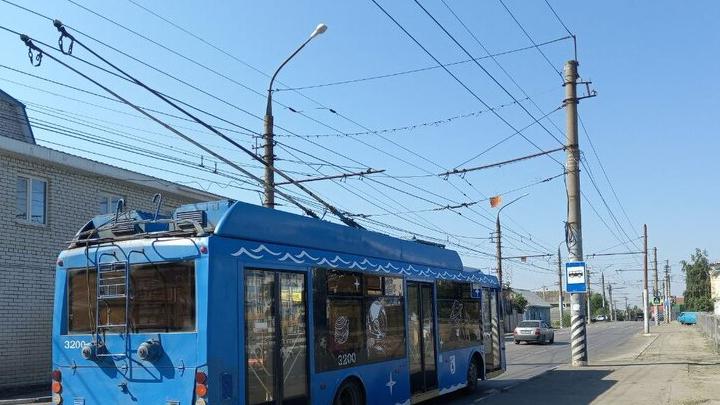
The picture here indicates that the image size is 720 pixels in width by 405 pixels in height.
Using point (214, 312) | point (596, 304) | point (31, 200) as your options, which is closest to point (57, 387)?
point (214, 312)

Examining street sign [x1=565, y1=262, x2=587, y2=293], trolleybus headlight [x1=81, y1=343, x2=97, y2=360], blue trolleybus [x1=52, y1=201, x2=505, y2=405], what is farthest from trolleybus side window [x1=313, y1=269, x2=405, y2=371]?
street sign [x1=565, y1=262, x2=587, y2=293]

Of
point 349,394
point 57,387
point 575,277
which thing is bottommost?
point 349,394

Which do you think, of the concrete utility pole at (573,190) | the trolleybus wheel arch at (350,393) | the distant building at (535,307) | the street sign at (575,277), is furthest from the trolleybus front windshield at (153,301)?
the distant building at (535,307)

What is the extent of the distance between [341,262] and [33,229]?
10.1 m

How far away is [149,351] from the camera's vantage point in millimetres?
7637

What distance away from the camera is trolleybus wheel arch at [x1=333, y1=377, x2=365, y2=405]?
988 cm

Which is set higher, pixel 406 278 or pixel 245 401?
pixel 406 278

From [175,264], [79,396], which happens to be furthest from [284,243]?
[79,396]

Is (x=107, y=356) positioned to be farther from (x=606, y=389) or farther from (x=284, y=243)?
(x=606, y=389)

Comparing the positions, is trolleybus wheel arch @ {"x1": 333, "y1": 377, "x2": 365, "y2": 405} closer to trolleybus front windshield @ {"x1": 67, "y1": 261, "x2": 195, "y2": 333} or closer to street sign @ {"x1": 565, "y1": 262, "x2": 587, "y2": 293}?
trolleybus front windshield @ {"x1": 67, "y1": 261, "x2": 195, "y2": 333}

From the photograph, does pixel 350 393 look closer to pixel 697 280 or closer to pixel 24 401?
pixel 24 401

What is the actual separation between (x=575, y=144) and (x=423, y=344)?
11979 mm

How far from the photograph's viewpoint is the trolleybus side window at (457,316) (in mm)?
13656

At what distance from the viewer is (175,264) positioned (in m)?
7.84
